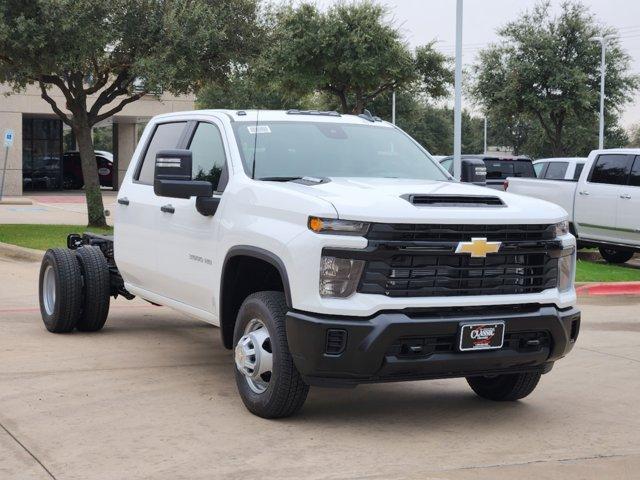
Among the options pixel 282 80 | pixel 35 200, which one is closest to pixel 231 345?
pixel 282 80

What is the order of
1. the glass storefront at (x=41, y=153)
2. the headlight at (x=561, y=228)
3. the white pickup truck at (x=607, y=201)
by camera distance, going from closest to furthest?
the headlight at (x=561, y=228), the white pickup truck at (x=607, y=201), the glass storefront at (x=41, y=153)

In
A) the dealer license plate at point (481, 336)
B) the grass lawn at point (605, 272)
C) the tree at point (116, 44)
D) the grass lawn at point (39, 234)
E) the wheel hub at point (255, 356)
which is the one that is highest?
the tree at point (116, 44)

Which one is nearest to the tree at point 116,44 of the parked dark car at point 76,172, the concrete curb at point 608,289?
the concrete curb at point 608,289

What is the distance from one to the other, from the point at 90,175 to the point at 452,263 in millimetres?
16811

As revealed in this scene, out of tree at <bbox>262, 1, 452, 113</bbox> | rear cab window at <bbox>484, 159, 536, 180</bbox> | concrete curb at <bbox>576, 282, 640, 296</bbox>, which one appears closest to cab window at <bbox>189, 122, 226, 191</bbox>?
concrete curb at <bbox>576, 282, 640, 296</bbox>

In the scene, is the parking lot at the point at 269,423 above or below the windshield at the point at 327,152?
below

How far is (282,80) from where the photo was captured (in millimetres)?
33594

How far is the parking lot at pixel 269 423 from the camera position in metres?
5.38

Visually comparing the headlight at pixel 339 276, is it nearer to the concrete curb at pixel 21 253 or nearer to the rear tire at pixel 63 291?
the rear tire at pixel 63 291

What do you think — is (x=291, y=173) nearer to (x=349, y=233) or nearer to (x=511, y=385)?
(x=349, y=233)

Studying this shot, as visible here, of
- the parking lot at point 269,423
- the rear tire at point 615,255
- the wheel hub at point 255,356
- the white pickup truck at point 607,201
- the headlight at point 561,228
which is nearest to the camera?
the parking lot at point 269,423

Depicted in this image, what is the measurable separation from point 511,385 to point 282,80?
27511mm

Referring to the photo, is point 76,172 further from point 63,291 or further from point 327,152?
point 327,152

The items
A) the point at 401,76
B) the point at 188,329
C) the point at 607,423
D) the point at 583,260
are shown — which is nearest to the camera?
the point at 607,423
